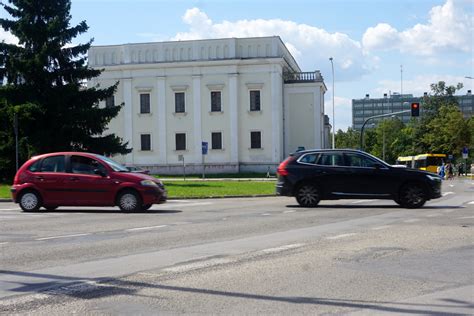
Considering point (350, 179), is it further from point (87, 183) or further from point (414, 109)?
point (414, 109)

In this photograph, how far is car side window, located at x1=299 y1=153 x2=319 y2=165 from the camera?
2053cm

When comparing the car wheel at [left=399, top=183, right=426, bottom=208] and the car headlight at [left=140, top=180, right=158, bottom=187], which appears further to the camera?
the car wheel at [left=399, top=183, right=426, bottom=208]

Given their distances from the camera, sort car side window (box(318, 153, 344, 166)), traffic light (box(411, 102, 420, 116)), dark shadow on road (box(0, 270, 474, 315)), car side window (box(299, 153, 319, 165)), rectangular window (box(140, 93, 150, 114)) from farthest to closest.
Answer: rectangular window (box(140, 93, 150, 114)) → traffic light (box(411, 102, 420, 116)) → car side window (box(299, 153, 319, 165)) → car side window (box(318, 153, 344, 166)) → dark shadow on road (box(0, 270, 474, 315))

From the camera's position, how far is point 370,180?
19.9m

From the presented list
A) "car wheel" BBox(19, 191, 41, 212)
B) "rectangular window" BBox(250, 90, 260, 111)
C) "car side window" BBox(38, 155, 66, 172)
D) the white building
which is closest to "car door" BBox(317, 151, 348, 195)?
"car side window" BBox(38, 155, 66, 172)

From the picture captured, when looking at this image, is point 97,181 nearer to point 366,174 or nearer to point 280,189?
point 280,189

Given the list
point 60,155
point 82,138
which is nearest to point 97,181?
point 60,155

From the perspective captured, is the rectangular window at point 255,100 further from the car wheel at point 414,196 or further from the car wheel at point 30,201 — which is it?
the car wheel at point 30,201

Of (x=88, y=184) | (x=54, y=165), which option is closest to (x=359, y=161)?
(x=88, y=184)

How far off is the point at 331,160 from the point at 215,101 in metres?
45.9

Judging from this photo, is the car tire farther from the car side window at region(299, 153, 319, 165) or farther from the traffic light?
the traffic light

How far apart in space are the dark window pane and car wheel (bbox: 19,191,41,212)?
2.82ft

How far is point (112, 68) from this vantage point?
6619 cm

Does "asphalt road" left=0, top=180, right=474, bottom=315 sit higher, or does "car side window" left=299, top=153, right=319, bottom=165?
"car side window" left=299, top=153, right=319, bottom=165
